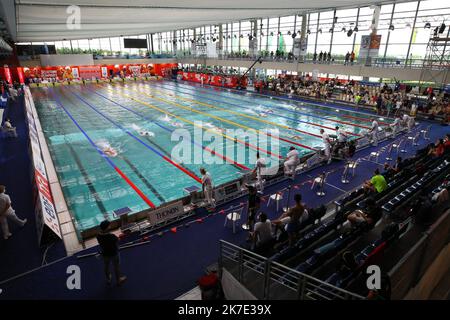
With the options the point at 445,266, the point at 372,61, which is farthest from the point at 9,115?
the point at 372,61

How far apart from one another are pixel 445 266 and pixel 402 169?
3.20 metres

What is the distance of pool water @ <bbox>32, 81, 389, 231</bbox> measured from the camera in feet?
29.2

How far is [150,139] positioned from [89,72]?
28.8 metres

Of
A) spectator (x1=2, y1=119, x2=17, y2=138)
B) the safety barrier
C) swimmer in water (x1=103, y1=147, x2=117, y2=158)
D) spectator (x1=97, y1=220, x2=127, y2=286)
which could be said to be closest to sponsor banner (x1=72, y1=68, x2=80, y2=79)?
spectator (x1=2, y1=119, x2=17, y2=138)

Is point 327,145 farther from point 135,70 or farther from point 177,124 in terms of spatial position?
point 135,70

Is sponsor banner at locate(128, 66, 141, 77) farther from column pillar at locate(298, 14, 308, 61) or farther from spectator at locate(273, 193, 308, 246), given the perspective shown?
spectator at locate(273, 193, 308, 246)

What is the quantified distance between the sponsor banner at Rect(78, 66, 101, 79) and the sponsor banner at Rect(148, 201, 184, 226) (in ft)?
118

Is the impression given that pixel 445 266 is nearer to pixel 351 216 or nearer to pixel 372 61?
pixel 351 216

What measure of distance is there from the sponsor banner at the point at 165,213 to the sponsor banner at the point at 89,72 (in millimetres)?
36021

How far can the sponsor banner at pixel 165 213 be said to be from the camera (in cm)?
647

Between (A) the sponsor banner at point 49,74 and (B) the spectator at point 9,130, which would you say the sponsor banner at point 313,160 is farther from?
(A) the sponsor banner at point 49,74

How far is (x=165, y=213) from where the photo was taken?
669 cm

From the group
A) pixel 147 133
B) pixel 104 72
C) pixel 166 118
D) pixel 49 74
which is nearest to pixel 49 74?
pixel 49 74

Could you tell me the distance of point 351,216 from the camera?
18.1ft
